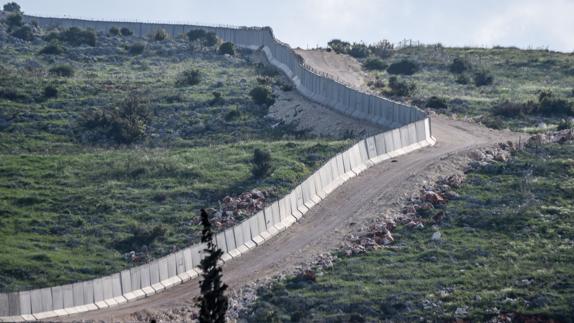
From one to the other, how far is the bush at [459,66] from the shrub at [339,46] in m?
13.0

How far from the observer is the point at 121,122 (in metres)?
93.9

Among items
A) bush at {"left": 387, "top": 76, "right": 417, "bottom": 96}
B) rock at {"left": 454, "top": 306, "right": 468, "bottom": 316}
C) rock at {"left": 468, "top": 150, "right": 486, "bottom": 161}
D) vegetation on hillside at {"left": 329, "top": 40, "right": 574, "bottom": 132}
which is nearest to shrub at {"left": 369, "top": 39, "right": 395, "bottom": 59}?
vegetation on hillside at {"left": 329, "top": 40, "right": 574, "bottom": 132}

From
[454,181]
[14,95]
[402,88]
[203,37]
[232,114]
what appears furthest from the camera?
[203,37]

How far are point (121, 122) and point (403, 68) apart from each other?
32.2 m

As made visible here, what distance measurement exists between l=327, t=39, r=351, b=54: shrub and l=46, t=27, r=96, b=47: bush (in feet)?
74.5

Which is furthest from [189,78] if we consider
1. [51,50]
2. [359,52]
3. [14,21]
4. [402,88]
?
[14,21]

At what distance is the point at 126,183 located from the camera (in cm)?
7638

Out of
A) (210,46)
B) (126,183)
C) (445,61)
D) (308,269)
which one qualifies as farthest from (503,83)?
(308,269)

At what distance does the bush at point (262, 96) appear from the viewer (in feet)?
327

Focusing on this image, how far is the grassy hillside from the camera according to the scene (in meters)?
66.4

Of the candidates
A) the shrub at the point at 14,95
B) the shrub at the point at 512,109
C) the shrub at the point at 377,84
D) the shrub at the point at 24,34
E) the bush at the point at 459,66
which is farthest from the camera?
the shrub at the point at 24,34

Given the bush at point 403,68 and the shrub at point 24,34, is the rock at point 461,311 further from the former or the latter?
the shrub at point 24,34

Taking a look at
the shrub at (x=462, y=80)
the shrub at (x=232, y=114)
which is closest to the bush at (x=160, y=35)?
the shrub at (x=462, y=80)

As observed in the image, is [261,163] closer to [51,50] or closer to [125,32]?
[51,50]
